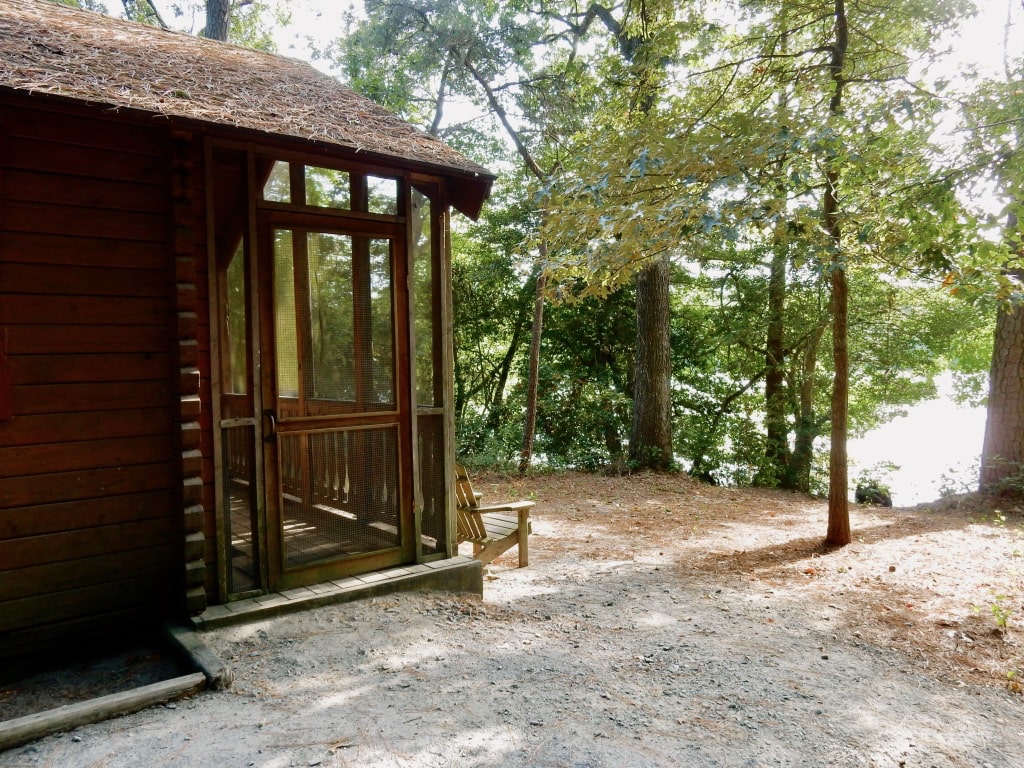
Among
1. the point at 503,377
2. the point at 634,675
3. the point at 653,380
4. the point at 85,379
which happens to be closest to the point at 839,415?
the point at 634,675

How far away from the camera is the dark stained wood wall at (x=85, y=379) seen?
3.63 m

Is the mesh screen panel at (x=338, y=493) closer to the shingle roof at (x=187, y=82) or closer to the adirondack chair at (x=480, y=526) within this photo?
the adirondack chair at (x=480, y=526)

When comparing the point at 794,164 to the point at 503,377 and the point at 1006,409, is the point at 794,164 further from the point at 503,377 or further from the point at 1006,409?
the point at 503,377

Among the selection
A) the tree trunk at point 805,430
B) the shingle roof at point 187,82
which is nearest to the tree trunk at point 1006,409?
the tree trunk at point 805,430

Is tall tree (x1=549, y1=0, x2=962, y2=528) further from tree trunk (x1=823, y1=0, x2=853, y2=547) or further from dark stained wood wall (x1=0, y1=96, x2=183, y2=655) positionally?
dark stained wood wall (x1=0, y1=96, x2=183, y2=655)

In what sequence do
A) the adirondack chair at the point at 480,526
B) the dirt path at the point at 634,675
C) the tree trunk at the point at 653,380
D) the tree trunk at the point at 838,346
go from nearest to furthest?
the dirt path at the point at 634,675 → the adirondack chair at the point at 480,526 → the tree trunk at the point at 838,346 → the tree trunk at the point at 653,380

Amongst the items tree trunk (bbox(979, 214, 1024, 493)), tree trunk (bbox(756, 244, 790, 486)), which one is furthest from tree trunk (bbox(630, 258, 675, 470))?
tree trunk (bbox(979, 214, 1024, 493))

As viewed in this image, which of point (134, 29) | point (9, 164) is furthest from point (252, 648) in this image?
point (134, 29)

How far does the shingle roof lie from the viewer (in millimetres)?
3508

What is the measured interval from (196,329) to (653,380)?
334 inches

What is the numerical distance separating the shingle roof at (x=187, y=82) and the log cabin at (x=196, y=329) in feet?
0.08

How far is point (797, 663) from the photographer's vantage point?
155 inches

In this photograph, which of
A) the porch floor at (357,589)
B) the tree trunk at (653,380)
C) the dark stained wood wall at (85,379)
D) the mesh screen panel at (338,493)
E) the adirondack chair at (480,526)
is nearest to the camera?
the dark stained wood wall at (85,379)

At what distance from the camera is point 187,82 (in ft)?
13.3
